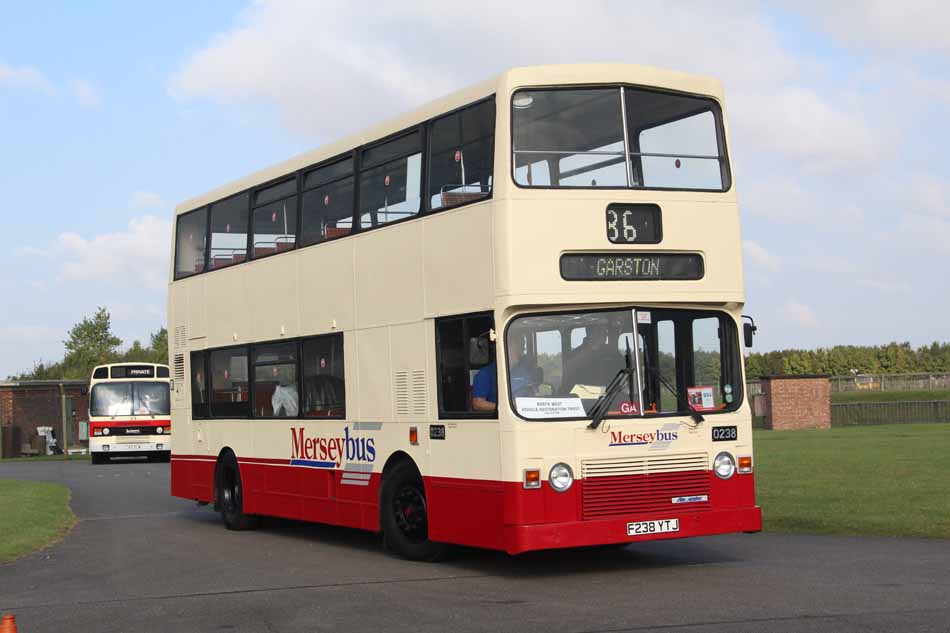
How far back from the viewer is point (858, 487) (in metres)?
20.3

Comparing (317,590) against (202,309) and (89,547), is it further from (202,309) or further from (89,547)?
(202,309)

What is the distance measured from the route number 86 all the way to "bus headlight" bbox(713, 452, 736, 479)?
221cm

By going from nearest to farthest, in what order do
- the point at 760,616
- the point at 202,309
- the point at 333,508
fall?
the point at 760,616
the point at 333,508
the point at 202,309

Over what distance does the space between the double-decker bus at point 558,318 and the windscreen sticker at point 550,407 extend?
0.9 inches

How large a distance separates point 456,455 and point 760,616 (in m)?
4.29

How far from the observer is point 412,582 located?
12461 millimetres

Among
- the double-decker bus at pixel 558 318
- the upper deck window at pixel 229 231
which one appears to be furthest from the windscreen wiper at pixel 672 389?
the upper deck window at pixel 229 231

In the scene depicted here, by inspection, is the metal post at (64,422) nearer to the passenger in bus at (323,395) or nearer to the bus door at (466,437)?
the passenger in bus at (323,395)

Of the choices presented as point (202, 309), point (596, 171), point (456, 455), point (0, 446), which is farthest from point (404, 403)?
point (0, 446)

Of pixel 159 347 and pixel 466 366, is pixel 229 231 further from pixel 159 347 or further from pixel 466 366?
pixel 159 347

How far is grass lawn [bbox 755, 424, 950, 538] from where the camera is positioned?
16.2 meters

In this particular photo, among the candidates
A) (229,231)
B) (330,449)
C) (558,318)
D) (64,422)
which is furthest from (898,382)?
(558,318)

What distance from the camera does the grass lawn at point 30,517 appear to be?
16969 mm

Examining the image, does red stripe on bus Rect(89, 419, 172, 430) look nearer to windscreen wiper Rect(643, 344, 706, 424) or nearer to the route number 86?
windscreen wiper Rect(643, 344, 706, 424)
